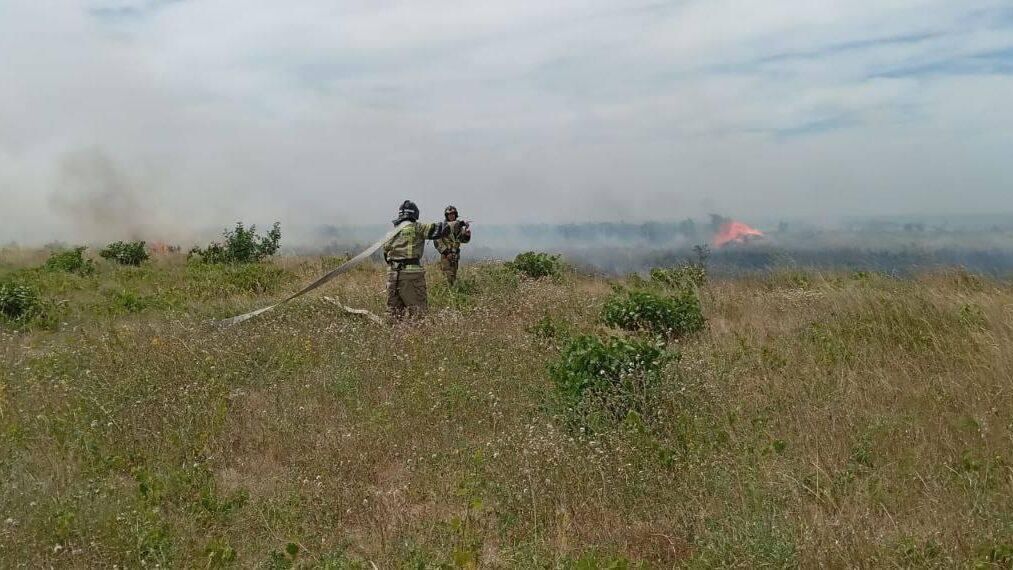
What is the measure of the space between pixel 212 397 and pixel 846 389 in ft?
17.3

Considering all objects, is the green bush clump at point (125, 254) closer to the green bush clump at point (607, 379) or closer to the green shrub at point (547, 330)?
the green shrub at point (547, 330)

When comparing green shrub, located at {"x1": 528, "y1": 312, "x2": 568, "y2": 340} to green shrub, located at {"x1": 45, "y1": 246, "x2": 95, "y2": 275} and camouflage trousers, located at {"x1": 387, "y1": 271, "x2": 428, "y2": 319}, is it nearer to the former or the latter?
camouflage trousers, located at {"x1": 387, "y1": 271, "x2": 428, "y2": 319}

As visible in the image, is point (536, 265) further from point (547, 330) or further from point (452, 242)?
point (547, 330)

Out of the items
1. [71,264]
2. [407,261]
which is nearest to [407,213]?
[407,261]

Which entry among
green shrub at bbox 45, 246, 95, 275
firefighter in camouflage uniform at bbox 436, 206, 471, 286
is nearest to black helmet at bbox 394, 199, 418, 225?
firefighter in camouflage uniform at bbox 436, 206, 471, 286

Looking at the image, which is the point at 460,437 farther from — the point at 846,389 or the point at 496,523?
the point at 846,389

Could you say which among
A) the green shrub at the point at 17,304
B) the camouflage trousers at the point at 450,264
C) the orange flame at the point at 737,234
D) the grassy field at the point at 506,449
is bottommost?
the orange flame at the point at 737,234

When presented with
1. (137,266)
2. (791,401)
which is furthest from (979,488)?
(137,266)

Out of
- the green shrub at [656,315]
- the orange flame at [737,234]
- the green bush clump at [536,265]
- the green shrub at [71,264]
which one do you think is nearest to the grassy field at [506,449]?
the green shrub at [656,315]

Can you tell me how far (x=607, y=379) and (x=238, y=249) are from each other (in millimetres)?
18358

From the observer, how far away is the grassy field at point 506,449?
3.71m

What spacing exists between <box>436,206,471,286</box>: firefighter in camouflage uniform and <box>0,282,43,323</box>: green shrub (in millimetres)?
6648

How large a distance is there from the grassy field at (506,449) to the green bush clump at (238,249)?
1262 centimetres

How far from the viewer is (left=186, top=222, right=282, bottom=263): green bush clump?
21.2m
